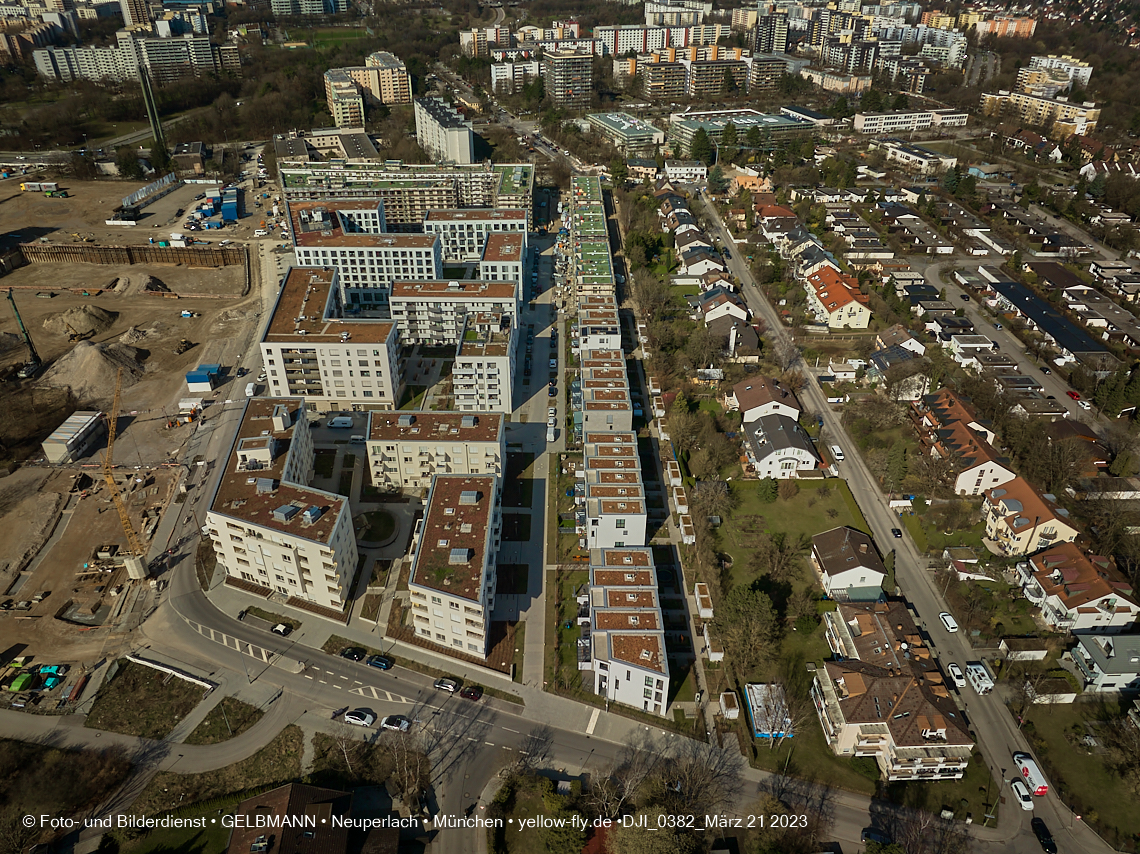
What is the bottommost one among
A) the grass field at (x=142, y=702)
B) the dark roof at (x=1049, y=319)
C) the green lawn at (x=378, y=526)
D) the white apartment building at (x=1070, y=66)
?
the grass field at (x=142, y=702)

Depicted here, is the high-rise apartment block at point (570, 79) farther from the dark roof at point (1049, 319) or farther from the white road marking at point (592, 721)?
the white road marking at point (592, 721)

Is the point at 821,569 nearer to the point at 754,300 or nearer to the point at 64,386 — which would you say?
the point at 754,300

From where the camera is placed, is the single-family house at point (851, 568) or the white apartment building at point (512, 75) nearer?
the single-family house at point (851, 568)

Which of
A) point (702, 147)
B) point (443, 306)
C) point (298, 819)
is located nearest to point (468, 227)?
point (443, 306)

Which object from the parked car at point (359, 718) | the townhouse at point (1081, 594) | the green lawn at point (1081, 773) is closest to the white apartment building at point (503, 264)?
the parked car at point (359, 718)

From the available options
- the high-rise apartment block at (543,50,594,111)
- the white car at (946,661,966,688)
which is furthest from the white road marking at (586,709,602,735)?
the high-rise apartment block at (543,50,594,111)

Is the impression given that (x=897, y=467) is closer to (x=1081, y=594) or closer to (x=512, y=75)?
(x=1081, y=594)

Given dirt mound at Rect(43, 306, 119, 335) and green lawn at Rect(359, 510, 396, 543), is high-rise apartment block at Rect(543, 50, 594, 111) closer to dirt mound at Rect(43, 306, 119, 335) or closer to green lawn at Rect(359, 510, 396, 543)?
dirt mound at Rect(43, 306, 119, 335)

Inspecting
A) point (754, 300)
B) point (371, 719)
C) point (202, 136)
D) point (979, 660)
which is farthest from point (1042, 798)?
point (202, 136)
